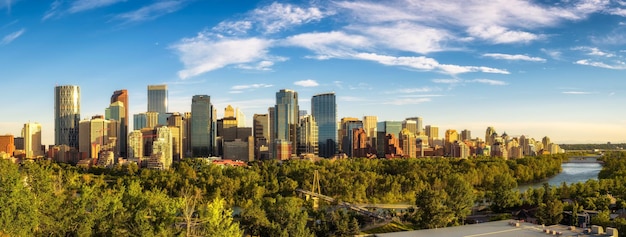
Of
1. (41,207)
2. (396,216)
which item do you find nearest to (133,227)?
(41,207)

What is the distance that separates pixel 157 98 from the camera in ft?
453

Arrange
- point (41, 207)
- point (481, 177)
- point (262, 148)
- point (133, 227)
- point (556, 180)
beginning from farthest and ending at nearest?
point (262, 148) < point (556, 180) < point (481, 177) < point (41, 207) < point (133, 227)

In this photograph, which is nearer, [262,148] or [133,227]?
[133,227]

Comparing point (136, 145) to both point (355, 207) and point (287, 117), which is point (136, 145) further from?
point (355, 207)

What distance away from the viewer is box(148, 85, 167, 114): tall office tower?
447ft

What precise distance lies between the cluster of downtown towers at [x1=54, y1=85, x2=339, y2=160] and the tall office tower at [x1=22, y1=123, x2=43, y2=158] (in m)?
6.67

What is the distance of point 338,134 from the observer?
121750mm

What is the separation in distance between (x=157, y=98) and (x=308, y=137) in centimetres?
4720

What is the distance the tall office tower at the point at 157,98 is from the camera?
13625cm

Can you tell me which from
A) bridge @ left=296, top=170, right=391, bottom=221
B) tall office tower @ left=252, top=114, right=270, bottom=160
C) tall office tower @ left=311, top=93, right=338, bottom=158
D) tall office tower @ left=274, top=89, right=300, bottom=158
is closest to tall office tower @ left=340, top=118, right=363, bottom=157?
Answer: tall office tower @ left=311, top=93, right=338, bottom=158

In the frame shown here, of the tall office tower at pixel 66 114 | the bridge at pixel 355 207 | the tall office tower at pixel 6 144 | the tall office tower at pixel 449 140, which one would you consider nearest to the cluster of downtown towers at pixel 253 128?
the tall office tower at pixel 66 114

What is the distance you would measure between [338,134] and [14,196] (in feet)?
342

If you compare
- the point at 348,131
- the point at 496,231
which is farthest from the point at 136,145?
the point at 496,231

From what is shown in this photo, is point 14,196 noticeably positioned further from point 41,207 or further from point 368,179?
point 368,179
